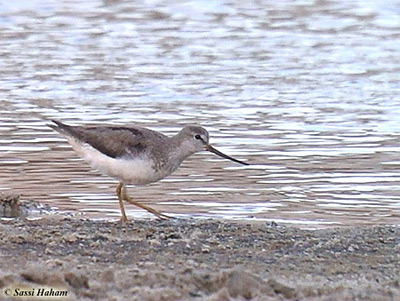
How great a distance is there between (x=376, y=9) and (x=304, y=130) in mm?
8564

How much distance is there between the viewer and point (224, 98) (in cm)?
1270

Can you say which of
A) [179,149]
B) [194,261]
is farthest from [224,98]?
[194,261]

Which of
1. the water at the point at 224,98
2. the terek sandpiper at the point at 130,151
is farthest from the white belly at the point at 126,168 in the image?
the water at the point at 224,98

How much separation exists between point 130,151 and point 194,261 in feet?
5.47

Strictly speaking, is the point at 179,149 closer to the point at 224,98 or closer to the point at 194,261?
the point at 194,261

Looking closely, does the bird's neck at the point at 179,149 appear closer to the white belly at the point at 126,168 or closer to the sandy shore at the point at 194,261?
the white belly at the point at 126,168

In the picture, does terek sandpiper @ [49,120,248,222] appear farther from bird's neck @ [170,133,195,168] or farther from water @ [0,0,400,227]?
water @ [0,0,400,227]

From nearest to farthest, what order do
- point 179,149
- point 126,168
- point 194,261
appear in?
point 194,261 < point 126,168 < point 179,149

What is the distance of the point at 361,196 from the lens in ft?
29.0

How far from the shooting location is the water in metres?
8.92

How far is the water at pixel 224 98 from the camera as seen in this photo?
892 cm

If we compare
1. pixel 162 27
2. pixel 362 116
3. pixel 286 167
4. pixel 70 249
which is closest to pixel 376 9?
pixel 162 27

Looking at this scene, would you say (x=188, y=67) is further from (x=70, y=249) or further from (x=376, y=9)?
(x=70, y=249)

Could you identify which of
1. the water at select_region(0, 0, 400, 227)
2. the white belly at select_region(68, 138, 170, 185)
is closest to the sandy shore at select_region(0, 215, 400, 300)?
the white belly at select_region(68, 138, 170, 185)
